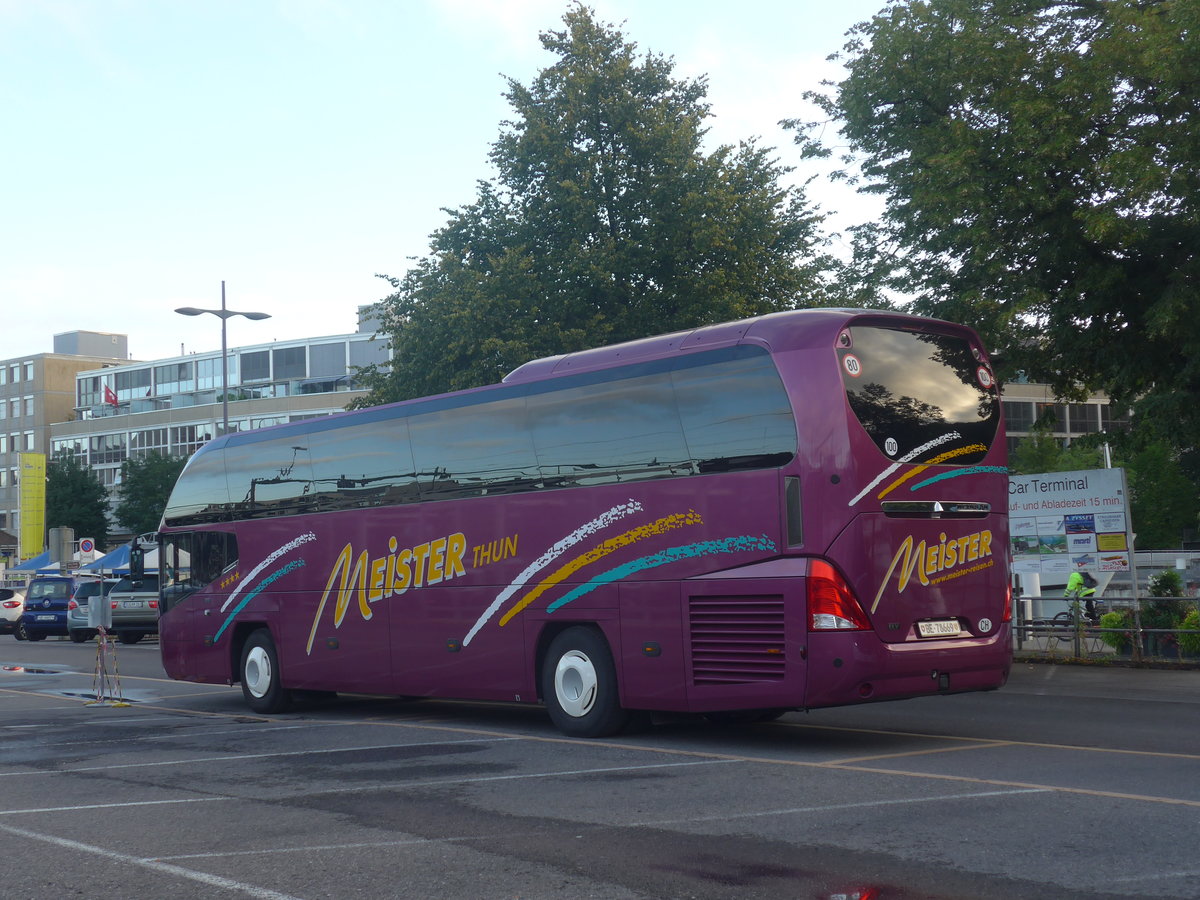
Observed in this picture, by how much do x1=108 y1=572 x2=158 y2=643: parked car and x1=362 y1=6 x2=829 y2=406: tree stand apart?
10.2m

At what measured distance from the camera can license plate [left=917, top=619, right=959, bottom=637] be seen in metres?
11.6

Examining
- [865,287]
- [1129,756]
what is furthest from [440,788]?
[865,287]

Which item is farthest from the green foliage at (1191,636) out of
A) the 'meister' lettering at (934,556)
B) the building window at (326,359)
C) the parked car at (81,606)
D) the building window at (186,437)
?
the building window at (186,437)

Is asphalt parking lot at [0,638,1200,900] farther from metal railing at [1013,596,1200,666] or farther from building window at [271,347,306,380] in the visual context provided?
building window at [271,347,306,380]

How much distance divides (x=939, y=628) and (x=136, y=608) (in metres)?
31.0

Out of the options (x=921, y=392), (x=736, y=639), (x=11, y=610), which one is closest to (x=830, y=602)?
(x=736, y=639)

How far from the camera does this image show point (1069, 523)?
23094mm

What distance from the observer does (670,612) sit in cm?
1227

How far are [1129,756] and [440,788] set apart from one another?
5.22 metres

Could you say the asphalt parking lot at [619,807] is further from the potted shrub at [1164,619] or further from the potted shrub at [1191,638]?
the potted shrub at [1164,619]

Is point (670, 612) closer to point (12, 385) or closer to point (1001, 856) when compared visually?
point (1001, 856)

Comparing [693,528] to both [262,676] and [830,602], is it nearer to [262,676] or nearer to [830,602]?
[830,602]

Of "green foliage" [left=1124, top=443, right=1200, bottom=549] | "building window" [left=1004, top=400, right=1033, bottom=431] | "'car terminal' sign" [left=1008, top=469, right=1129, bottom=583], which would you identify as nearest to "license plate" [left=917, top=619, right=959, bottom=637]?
"'car terminal' sign" [left=1008, top=469, right=1129, bottom=583]

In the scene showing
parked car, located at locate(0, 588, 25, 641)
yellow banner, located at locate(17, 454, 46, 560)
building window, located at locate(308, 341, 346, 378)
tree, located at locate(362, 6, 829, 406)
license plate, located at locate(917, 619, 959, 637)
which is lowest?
parked car, located at locate(0, 588, 25, 641)
